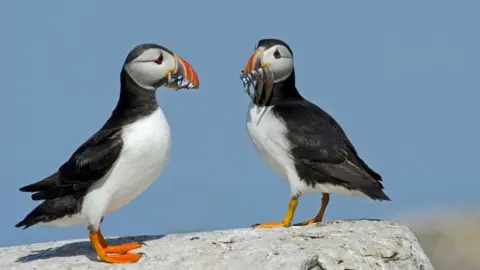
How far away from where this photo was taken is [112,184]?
9250 mm

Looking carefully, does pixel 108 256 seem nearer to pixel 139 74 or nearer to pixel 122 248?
pixel 122 248

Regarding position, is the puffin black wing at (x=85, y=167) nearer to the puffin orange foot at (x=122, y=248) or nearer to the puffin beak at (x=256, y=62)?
the puffin orange foot at (x=122, y=248)

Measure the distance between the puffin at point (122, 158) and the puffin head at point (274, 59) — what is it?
4.54 ft

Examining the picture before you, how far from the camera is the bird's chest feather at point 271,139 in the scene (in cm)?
1050

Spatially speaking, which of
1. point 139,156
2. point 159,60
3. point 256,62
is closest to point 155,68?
point 159,60

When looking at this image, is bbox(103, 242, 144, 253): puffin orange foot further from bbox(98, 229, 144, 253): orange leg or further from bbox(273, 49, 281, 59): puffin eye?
bbox(273, 49, 281, 59): puffin eye

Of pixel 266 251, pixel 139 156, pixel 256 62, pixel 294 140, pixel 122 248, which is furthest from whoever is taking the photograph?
pixel 256 62

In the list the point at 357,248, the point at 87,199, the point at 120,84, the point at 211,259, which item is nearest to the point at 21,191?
the point at 87,199

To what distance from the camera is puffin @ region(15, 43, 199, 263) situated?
924 cm

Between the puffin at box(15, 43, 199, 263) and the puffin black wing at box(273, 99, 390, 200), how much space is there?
1470 millimetres

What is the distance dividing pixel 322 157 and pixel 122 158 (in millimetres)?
2391

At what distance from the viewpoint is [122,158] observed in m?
9.23

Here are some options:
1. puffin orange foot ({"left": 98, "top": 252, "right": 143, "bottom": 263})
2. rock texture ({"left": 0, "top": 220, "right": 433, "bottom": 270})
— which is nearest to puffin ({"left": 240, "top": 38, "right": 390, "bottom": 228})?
rock texture ({"left": 0, "top": 220, "right": 433, "bottom": 270})

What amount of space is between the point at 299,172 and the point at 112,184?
2.24 meters
